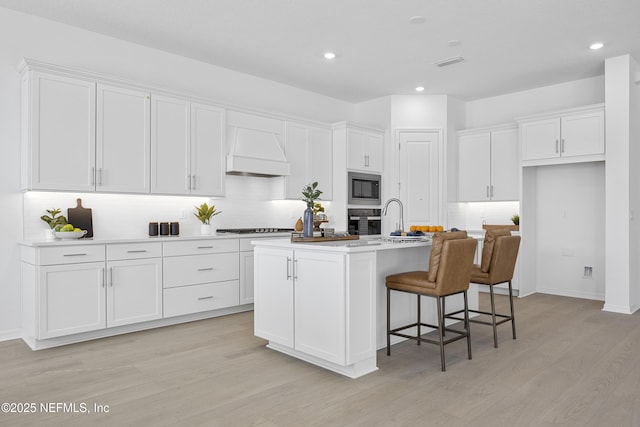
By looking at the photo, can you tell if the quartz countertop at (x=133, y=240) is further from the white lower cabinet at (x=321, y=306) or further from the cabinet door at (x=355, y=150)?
the cabinet door at (x=355, y=150)

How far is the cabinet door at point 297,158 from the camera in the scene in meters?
5.62

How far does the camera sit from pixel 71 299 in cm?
364

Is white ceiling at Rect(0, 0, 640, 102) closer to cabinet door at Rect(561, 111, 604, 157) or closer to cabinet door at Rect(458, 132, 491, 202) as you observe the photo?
cabinet door at Rect(561, 111, 604, 157)

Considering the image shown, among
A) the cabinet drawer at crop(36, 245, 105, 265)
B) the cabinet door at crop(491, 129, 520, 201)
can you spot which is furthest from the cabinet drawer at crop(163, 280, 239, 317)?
the cabinet door at crop(491, 129, 520, 201)

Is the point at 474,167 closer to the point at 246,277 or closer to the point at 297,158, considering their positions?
the point at 297,158

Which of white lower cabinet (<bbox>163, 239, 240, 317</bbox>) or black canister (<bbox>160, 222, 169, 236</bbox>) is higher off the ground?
black canister (<bbox>160, 222, 169, 236</bbox>)

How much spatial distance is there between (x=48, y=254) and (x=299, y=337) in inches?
82.0

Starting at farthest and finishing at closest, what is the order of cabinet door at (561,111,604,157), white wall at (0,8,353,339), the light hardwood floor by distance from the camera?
1. cabinet door at (561,111,604,157)
2. white wall at (0,8,353,339)
3. the light hardwood floor

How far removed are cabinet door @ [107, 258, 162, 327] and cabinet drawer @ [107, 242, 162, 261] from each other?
0.14 feet

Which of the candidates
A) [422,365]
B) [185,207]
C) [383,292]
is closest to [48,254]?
[185,207]

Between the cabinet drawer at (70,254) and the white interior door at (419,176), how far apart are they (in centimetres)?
406

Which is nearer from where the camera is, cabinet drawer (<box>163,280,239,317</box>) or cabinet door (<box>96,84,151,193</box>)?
cabinet door (<box>96,84,151,193</box>)

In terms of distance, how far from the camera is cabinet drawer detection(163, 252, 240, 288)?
428 centimetres

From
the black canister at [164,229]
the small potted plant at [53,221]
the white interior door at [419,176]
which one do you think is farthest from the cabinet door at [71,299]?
the white interior door at [419,176]
